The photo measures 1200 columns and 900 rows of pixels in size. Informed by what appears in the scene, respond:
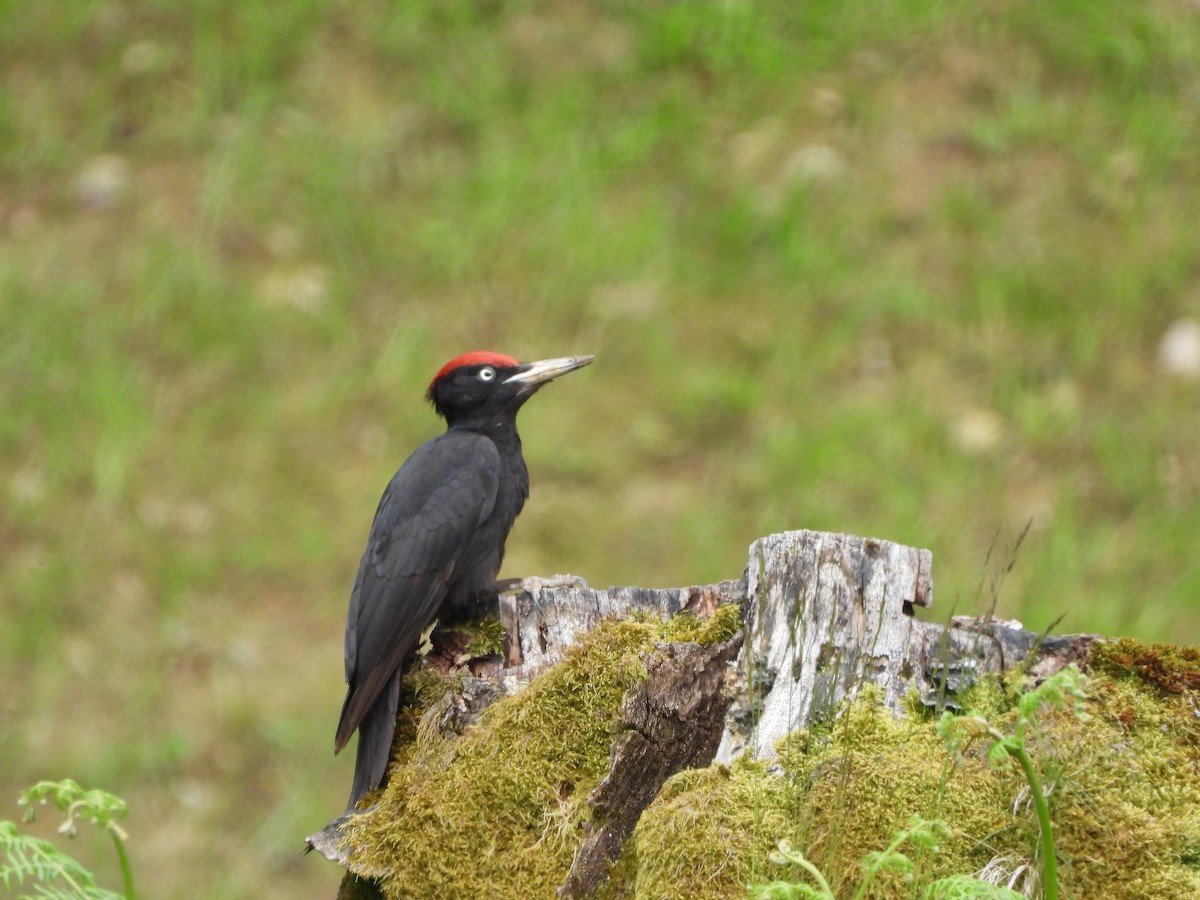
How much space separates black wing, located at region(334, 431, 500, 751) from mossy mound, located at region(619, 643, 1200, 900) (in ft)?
4.87

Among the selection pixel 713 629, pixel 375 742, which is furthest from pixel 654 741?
pixel 375 742

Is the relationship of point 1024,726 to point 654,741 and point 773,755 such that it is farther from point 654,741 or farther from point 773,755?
point 654,741

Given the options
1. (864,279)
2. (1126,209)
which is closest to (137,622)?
(864,279)

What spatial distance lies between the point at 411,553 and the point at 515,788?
5.60 feet

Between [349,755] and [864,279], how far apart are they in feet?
10.9

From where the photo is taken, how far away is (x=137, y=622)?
23.5 ft

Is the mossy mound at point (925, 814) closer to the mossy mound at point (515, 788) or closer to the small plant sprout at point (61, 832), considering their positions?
the mossy mound at point (515, 788)

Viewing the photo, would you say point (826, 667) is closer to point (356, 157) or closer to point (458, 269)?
point (458, 269)

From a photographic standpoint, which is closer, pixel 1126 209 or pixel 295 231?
pixel 1126 209

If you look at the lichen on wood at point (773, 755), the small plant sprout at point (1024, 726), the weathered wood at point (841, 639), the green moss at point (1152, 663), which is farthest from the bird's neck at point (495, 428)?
the small plant sprout at point (1024, 726)

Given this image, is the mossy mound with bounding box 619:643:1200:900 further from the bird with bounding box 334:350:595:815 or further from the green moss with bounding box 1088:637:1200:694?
the bird with bounding box 334:350:595:815

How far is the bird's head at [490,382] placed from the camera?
5.61m

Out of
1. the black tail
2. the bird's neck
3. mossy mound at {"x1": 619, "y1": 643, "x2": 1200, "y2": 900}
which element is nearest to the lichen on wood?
mossy mound at {"x1": 619, "y1": 643, "x2": 1200, "y2": 900}

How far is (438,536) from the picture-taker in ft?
16.2
